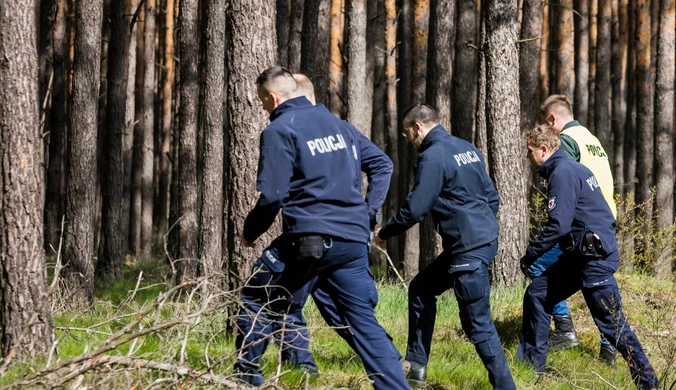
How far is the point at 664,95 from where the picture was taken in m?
17.5

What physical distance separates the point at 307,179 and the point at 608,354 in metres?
3.61

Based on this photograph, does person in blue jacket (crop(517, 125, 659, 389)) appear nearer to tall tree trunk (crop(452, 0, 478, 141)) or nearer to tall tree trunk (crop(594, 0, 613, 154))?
tall tree trunk (crop(452, 0, 478, 141))

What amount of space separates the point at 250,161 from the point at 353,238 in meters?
2.01

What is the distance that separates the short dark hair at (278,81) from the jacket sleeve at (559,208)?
2.13 m

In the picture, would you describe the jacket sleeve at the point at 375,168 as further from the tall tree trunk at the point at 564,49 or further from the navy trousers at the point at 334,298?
the tall tree trunk at the point at 564,49

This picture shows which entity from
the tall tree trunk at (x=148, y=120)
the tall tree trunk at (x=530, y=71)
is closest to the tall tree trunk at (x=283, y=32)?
the tall tree trunk at (x=148, y=120)

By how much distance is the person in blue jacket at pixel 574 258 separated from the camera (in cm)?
645

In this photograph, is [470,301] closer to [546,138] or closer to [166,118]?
[546,138]

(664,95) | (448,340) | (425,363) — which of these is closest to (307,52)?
(664,95)

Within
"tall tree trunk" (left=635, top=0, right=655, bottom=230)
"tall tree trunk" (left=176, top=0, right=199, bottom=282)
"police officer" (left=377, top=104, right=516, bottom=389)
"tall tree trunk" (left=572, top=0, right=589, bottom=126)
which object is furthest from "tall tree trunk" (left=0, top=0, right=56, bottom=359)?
"tall tree trunk" (left=572, top=0, right=589, bottom=126)

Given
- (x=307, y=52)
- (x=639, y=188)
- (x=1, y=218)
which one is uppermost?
(x=307, y=52)

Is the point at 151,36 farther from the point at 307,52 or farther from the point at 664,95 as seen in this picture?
the point at 664,95

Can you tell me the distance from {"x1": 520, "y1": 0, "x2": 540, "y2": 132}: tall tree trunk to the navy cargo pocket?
257 inches

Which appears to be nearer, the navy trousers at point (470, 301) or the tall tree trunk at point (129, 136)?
the navy trousers at point (470, 301)
